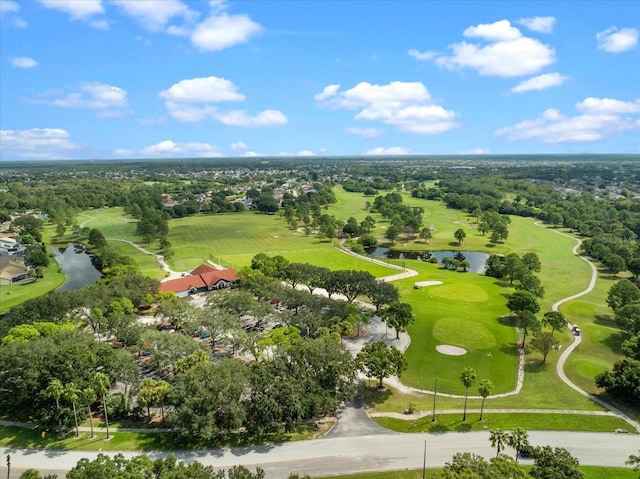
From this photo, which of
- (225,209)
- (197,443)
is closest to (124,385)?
(197,443)

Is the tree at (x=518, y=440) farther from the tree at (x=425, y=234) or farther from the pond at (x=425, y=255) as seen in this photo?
the tree at (x=425, y=234)

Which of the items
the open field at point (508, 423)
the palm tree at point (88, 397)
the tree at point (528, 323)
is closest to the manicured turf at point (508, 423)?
the open field at point (508, 423)

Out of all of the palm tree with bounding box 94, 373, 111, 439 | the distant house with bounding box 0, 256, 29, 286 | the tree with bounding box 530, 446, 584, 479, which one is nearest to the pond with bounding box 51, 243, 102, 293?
the distant house with bounding box 0, 256, 29, 286

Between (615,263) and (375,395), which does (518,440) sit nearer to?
(375,395)

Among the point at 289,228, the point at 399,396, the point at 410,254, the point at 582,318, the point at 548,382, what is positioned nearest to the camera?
the point at 399,396

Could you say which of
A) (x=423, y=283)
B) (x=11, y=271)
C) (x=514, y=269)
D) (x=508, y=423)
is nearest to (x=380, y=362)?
(x=508, y=423)

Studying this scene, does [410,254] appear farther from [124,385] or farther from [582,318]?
[124,385]
